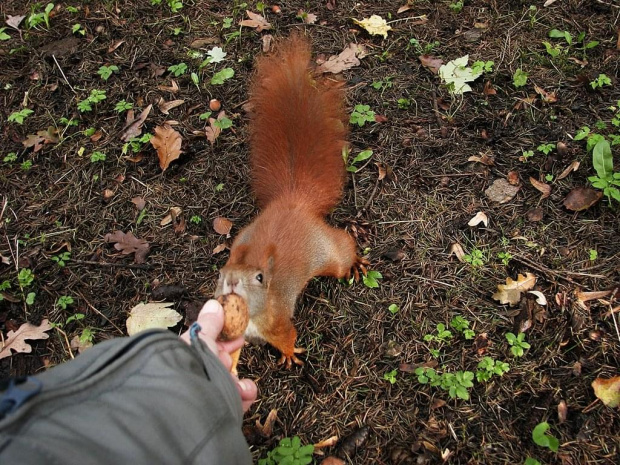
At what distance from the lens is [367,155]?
2.81 m

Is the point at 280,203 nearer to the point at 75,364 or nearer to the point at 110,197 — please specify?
the point at 110,197

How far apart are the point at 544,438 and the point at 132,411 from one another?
156 centimetres

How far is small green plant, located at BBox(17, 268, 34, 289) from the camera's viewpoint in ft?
8.57

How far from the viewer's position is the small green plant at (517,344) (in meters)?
2.16

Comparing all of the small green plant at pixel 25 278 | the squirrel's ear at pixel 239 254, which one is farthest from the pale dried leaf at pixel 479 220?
the small green plant at pixel 25 278

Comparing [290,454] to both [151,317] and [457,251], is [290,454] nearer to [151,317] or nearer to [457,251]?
[151,317]

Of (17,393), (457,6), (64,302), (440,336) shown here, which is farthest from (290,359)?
(457,6)

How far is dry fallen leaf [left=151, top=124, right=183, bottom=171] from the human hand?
154 centimetres

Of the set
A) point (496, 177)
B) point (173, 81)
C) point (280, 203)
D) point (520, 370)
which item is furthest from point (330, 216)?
point (173, 81)

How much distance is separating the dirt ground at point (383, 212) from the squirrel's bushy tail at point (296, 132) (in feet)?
0.86

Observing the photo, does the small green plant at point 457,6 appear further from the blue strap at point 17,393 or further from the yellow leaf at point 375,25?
the blue strap at point 17,393

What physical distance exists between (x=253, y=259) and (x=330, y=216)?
0.63 m

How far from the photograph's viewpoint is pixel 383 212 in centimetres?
271

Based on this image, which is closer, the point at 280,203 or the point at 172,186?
the point at 280,203
